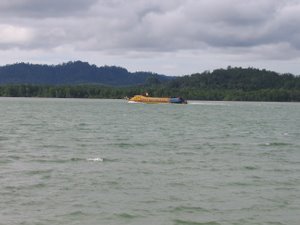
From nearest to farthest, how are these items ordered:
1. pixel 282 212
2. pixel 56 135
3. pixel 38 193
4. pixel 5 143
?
pixel 282 212 < pixel 38 193 < pixel 5 143 < pixel 56 135

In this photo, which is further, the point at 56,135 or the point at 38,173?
the point at 56,135

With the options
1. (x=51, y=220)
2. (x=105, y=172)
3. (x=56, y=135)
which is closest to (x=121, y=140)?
(x=56, y=135)

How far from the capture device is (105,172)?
3175 centimetres

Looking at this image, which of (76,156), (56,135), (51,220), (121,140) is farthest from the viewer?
(56,135)

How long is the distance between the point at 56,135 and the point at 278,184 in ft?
108

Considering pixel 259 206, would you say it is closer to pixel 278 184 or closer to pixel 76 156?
pixel 278 184

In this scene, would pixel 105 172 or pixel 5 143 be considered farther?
pixel 5 143

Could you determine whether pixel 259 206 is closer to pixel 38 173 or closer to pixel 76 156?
pixel 38 173

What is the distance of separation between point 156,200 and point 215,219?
3.59 meters

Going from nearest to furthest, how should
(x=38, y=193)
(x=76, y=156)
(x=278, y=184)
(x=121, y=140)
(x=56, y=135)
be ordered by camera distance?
(x=38, y=193) → (x=278, y=184) → (x=76, y=156) → (x=121, y=140) → (x=56, y=135)

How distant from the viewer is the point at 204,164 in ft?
119

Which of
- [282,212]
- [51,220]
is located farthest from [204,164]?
[51,220]

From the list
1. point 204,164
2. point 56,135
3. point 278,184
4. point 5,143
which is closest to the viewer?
point 278,184

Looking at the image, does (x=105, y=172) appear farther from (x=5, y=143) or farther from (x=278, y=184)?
(x=5, y=143)
